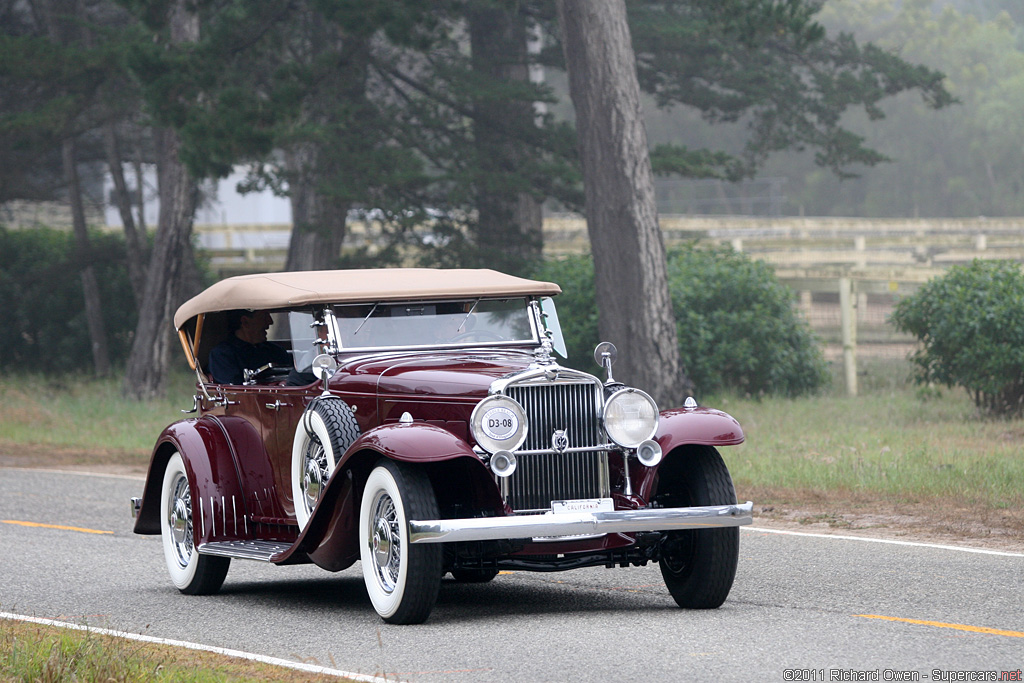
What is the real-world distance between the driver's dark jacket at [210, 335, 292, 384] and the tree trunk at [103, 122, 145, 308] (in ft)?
62.9

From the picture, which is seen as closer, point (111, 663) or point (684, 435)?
point (111, 663)

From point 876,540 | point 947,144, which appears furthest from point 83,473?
point 947,144

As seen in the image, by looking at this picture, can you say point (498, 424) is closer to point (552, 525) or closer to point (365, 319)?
point (552, 525)

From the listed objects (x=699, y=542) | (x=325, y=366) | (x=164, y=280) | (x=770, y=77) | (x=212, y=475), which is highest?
(x=770, y=77)

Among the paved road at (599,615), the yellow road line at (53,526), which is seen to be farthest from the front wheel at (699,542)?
the yellow road line at (53,526)

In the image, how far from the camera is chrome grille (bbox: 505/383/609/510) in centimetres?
774

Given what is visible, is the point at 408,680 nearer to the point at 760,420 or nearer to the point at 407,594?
the point at 407,594

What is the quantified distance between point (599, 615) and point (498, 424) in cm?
123

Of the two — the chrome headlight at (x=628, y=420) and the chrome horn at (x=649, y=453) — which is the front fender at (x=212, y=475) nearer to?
the chrome headlight at (x=628, y=420)

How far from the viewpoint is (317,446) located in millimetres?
8359

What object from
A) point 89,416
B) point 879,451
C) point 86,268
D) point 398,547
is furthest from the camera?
point 86,268

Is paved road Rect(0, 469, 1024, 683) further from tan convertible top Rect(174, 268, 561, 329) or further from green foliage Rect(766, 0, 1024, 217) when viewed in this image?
green foliage Rect(766, 0, 1024, 217)

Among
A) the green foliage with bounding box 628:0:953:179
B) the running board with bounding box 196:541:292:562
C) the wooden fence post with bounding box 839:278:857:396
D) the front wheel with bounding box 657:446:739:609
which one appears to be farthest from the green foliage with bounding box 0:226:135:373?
the front wheel with bounding box 657:446:739:609

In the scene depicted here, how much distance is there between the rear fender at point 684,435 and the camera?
791 cm
